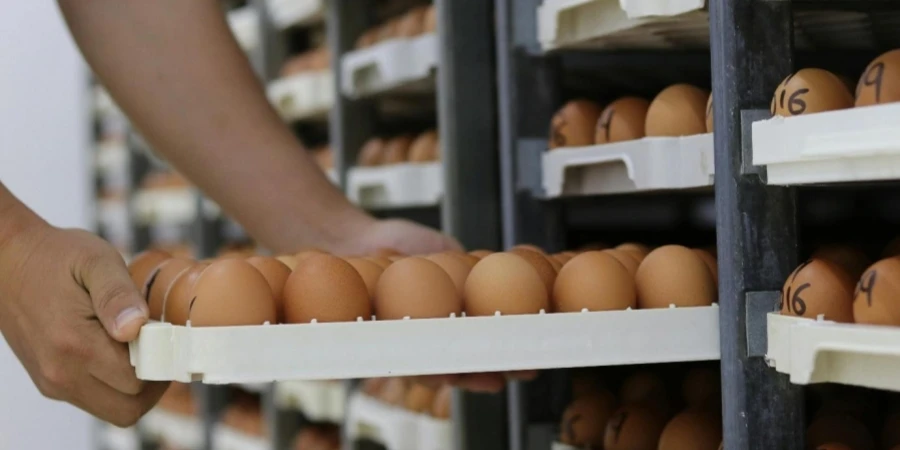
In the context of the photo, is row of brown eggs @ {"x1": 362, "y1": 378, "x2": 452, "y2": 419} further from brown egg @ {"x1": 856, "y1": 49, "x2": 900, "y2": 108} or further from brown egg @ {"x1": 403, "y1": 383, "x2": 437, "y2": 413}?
brown egg @ {"x1": 856, "y1": 49, "x2": 900, "y2": 108}

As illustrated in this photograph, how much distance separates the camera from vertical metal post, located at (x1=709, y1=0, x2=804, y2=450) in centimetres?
112

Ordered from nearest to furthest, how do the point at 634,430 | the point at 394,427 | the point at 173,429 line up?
the point at 634,430 → the point at 394,427 → the point at 173,429

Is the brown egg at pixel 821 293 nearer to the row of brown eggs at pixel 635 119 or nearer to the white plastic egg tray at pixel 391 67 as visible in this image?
the row of brown eggs at pixel 635 119

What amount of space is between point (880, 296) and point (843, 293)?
69 millimetres

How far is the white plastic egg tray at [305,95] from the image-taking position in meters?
2.54

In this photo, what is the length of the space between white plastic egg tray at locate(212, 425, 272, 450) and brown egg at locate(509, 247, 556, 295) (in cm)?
178

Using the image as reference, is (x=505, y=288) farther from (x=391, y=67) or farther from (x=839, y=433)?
(x=391, y=67)

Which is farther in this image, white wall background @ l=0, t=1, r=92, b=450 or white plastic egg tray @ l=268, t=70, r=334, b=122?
white wall background @ l=0, t=1, r=92, b=450

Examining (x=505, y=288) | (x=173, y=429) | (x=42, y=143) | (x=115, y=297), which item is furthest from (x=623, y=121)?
(x=42, y=143)

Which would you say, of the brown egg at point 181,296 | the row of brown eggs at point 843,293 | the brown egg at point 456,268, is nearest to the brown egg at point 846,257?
the row of brown eggs at point 843,293

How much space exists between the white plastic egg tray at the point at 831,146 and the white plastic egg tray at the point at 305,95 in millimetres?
1517

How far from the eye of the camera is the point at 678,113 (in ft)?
4.39

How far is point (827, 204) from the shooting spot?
6.57ft

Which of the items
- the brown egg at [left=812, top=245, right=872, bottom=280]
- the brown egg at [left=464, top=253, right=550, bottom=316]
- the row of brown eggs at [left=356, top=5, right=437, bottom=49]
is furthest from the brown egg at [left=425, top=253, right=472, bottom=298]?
the row of brown eggs at [left=356, top=5, right=437, bottom=49]
